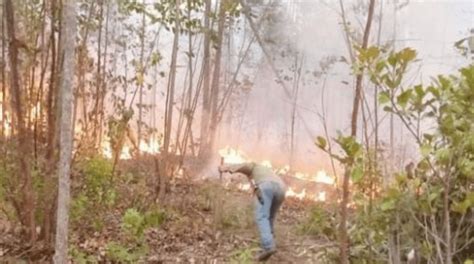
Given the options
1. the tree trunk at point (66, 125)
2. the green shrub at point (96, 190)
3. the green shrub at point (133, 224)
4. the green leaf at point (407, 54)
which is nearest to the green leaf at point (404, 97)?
the green leaf at point (407, 54)

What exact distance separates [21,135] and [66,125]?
1.24 m

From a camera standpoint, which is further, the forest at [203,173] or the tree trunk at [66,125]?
the tree trunk at [66,125]

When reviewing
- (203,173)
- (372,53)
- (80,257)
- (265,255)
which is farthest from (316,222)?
(372,53)

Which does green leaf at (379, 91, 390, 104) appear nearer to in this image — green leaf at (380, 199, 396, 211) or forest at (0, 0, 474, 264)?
forest at (0, 0, 474, 264)

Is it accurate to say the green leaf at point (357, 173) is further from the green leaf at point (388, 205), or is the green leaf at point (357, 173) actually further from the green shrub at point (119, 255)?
the green shrub at point (119, 255)

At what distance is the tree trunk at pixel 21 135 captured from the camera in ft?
18.7

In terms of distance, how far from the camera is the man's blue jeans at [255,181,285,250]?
24.0ft

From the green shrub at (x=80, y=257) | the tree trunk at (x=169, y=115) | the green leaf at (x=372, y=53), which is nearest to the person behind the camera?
the green leaf at (x=372, y=53)

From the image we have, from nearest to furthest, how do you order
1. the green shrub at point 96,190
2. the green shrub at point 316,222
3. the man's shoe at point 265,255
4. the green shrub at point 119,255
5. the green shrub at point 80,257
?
1. the green shrub at point 80,257
2. the green shrub at point 119,255
3. the man's shoe at point 265,255
4. the green shrub at point 96,190
5. the green shrub at point 316,222

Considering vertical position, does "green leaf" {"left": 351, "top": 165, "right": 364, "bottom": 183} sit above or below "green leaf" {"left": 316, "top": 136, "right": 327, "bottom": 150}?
below

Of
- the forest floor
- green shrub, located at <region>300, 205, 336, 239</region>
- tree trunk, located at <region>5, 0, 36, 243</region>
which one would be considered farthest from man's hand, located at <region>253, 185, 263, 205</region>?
tree trunk, located at <region>5, 0, 36, 243</region>

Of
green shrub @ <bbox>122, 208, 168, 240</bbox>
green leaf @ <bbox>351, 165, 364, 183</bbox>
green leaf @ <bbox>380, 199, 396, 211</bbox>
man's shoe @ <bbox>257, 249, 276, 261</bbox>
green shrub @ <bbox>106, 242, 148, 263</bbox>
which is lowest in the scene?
man's shoe @ <bbox>257, 249, 276, 261</bbox>

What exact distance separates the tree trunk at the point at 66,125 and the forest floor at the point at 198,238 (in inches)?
34.4

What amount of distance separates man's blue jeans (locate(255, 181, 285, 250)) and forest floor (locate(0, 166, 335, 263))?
0.20 m
